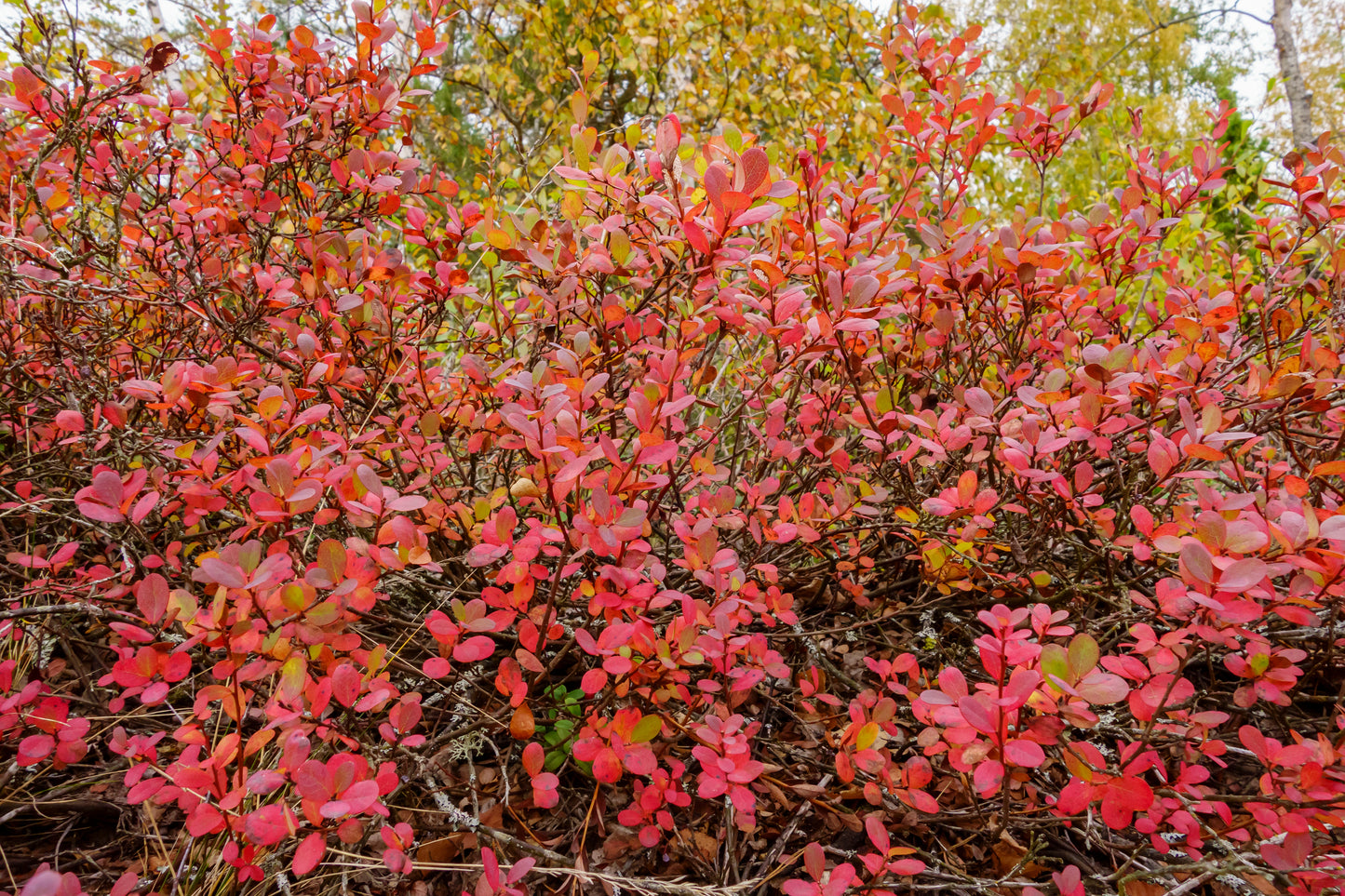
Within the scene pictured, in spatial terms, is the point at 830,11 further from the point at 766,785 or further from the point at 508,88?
the point at 766,785

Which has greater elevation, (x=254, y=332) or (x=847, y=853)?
(x=254, y=332)

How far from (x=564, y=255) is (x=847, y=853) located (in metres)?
1.36

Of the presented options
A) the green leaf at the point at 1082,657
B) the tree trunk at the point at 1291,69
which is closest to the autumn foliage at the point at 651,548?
the green leaf at the point at 1082,657

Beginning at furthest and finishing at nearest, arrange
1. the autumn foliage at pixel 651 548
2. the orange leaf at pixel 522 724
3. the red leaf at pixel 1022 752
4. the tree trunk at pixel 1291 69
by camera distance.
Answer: the tree trunk at pixel 1291 69
the orange leaf at pixel 522 724
the autumn foliage at pixel 651 548
the red leaf at pixel 1022 752

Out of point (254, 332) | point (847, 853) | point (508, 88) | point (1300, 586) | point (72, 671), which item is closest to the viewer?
point (1300, 586)

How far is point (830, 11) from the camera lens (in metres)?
5.16

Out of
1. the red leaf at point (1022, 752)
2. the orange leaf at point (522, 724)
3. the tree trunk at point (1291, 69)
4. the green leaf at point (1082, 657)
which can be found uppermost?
the tree trunk at point (1291, 69)

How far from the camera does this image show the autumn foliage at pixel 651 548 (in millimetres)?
1070

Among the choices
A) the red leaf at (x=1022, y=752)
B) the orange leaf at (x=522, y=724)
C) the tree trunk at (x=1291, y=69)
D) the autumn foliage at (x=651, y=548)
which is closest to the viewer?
the red leaf at (x=1022, y=752)

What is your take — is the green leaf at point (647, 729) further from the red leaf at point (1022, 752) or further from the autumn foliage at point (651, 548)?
the red leaf at point (1022, 752)

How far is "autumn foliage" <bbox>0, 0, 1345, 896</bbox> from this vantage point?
3.51 feet

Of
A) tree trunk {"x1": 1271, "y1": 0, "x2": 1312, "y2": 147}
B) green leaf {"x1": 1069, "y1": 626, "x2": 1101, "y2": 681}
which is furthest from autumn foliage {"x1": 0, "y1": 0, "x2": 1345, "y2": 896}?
tree trunk {"x1": 1271, "y1": 0, "x2": 1312, "y2": 147}

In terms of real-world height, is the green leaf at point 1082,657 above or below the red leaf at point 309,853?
above

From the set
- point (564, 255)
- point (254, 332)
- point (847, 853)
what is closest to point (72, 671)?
point (254, 332)
